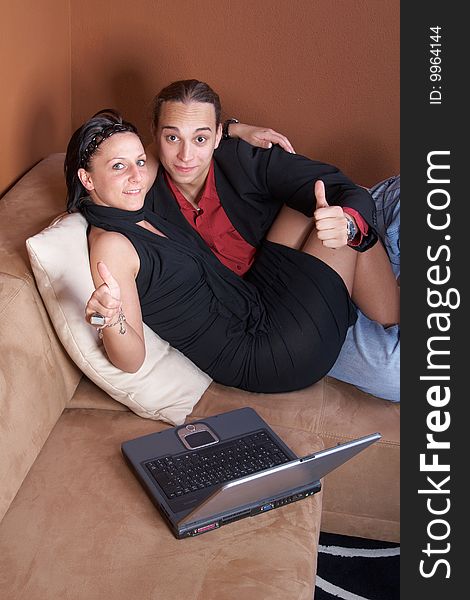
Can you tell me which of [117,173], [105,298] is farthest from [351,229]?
[105,298]

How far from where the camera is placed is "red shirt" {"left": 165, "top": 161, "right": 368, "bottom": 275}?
2.28 metres

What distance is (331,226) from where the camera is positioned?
1964 millimetres

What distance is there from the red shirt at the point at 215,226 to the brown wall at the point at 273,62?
0.59 metres

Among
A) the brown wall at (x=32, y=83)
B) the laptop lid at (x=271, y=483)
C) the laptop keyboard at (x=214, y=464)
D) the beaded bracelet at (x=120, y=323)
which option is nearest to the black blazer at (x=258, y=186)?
the brown wall at (x=32, y=83)

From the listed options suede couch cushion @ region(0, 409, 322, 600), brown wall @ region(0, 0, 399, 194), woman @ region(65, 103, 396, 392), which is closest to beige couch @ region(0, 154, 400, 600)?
suede couch cushion @ region(0, 409, 322, 600)

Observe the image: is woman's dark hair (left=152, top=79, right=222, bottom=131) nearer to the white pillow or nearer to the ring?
the white pillow

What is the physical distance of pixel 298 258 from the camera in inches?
86.7

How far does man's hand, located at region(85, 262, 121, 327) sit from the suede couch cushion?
358 mm

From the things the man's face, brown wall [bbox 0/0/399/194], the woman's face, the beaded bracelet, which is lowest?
the beaded bracelet

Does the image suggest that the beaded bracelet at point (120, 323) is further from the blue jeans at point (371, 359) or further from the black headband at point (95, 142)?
the blue jeans at point (371, 359)

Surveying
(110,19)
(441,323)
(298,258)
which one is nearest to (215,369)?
(298,258)

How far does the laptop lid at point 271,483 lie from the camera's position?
1506 mm

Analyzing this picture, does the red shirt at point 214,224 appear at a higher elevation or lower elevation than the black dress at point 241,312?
higher

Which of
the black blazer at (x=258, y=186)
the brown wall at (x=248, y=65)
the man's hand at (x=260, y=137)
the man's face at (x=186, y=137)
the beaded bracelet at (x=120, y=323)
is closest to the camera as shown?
the beaded bracelet at (x=120, y=323)
